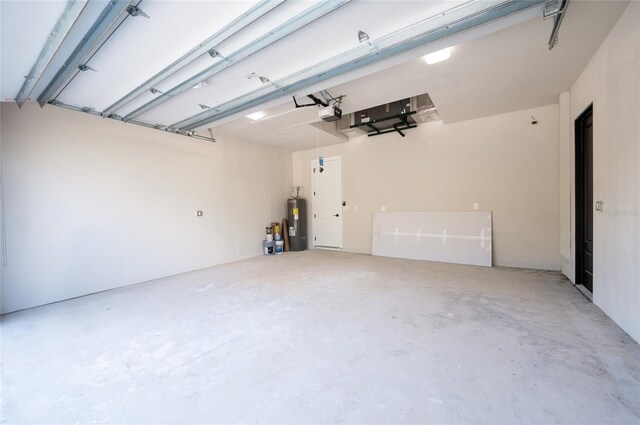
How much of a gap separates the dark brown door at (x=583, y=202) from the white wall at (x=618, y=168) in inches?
22.8

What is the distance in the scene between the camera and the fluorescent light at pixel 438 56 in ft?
8.90

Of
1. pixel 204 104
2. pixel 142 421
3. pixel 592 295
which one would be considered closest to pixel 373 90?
pixel 204 104

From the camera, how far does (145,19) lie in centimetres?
195

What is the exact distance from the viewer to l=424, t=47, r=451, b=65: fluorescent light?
2.71m

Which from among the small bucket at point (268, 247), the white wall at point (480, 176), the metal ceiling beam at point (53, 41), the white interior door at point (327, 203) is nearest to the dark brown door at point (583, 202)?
the white wall at point (480, 176)

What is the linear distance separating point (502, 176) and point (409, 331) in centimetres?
403

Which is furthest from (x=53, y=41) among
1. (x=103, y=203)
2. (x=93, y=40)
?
(x=103, y=203)

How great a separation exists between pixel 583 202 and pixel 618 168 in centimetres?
144

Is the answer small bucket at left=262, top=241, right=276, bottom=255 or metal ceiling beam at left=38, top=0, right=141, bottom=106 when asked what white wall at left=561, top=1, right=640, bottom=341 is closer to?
metal ceiling beam at left=38, top=0, right=141, bottom=106

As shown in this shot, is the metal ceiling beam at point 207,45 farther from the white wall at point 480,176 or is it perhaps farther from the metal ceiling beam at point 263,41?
the white wall at point 480,176

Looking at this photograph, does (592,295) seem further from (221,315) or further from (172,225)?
(172,225)

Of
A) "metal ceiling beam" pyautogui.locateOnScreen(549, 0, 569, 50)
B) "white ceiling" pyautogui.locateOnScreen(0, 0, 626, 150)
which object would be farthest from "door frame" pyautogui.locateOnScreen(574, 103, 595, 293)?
"metal ceiling beam" pyautogui.locateOnScreen(549, 0, 569, 50)

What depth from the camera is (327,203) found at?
7062 millimetres

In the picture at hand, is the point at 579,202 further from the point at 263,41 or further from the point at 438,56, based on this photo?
the point at 263,41
